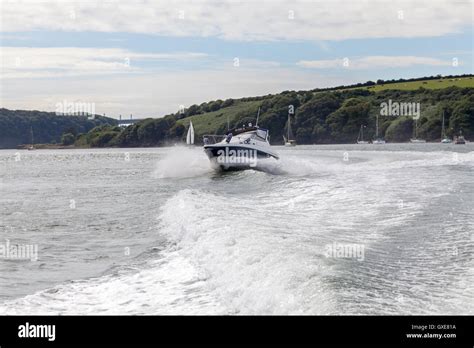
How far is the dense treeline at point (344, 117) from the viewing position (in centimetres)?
15443

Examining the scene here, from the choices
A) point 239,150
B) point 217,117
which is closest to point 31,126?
point 217,117

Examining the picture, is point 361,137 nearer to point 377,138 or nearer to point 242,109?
point 377,138

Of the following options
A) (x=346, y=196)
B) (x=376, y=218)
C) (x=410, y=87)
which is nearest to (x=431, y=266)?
(x=376, y=218)

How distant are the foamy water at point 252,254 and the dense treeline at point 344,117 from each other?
12404 centimetres

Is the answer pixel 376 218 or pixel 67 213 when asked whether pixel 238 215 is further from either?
pixel 67 213

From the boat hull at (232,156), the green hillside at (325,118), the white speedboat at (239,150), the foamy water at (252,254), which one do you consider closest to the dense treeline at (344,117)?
the green hillside at (325,118)

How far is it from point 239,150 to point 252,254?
119 ft

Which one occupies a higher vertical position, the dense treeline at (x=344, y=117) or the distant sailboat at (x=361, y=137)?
the dense treeline at (x=344, y=117)

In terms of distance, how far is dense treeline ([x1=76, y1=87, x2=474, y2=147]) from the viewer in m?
154

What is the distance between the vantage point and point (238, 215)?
2164 cm

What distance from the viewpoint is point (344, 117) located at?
170125mm

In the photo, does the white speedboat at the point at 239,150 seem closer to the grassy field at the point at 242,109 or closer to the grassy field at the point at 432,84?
the grassy field at the point at 242,109

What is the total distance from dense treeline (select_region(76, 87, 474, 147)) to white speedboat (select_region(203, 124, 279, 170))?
9731 cm

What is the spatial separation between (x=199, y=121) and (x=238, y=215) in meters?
155
